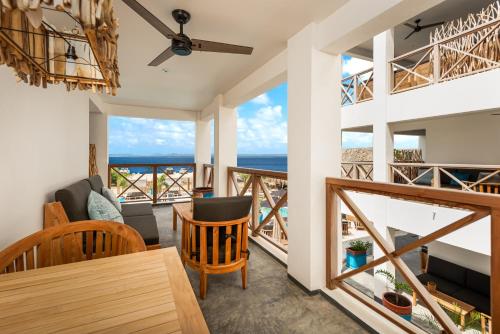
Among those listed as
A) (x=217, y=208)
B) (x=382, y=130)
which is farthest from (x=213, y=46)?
(x=382, y=130)

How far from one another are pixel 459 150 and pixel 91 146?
8.76 m

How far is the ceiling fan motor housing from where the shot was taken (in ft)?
6.27

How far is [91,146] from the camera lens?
520 cm

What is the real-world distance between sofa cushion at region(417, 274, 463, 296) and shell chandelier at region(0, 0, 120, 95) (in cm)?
652

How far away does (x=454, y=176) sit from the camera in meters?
4.58

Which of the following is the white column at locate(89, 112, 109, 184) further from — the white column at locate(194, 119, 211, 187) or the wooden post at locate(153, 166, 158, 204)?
the white column at locate(194, 119, 211, 187)

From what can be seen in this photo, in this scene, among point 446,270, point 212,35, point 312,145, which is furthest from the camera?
point 446,270

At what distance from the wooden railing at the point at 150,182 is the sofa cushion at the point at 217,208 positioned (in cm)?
458

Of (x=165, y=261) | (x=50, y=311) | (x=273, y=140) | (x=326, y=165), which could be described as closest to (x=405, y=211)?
(x=326, y=165)

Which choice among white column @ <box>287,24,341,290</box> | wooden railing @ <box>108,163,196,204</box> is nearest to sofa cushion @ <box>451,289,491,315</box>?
white column @ <box>287,24,341,290</box>

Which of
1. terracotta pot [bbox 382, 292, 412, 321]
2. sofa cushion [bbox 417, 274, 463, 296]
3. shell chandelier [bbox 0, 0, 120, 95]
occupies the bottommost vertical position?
sofa cushion [bbox 417, 274, 463, 296]

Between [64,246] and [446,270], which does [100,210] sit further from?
[446,270]

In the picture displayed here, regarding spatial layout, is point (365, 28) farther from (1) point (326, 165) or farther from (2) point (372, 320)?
(2) point (372, 320)

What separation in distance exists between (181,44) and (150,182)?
515cm
